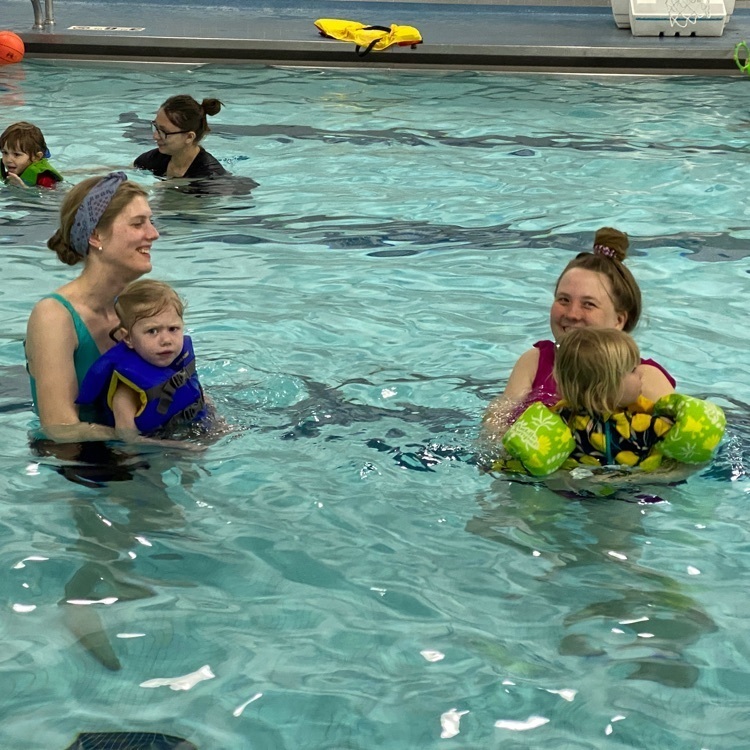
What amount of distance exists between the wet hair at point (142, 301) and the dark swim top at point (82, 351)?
0.17 m

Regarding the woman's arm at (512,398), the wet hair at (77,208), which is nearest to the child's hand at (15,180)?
the wet hair at (77,208)

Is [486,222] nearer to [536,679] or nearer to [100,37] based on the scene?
[536,679]

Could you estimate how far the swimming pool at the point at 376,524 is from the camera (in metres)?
3.27

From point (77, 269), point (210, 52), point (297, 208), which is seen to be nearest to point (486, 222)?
point (297, 208)

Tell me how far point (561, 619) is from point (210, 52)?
1148 centimetres

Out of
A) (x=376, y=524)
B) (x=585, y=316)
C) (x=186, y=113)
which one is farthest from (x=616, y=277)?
(x=186, y=113)

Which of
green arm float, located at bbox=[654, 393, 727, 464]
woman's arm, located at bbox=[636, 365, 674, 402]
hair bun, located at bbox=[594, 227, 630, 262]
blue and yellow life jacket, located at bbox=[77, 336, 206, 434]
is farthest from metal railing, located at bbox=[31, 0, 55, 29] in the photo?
green arm float, located at bbox=[654, 393, 727, 464]

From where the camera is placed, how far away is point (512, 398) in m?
4.55

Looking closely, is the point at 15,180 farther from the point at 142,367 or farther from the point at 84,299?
the point at 142,367

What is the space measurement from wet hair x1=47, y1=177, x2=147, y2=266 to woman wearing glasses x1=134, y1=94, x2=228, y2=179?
418 cm

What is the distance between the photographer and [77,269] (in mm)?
7133

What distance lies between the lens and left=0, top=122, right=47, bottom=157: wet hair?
8281 millimetres

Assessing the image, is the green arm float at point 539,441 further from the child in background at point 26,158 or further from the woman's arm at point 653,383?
the child in background at point 26,158

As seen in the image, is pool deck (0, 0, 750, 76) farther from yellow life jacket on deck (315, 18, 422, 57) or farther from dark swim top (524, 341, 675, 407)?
dark swim top (524, 341, 675, 407)
